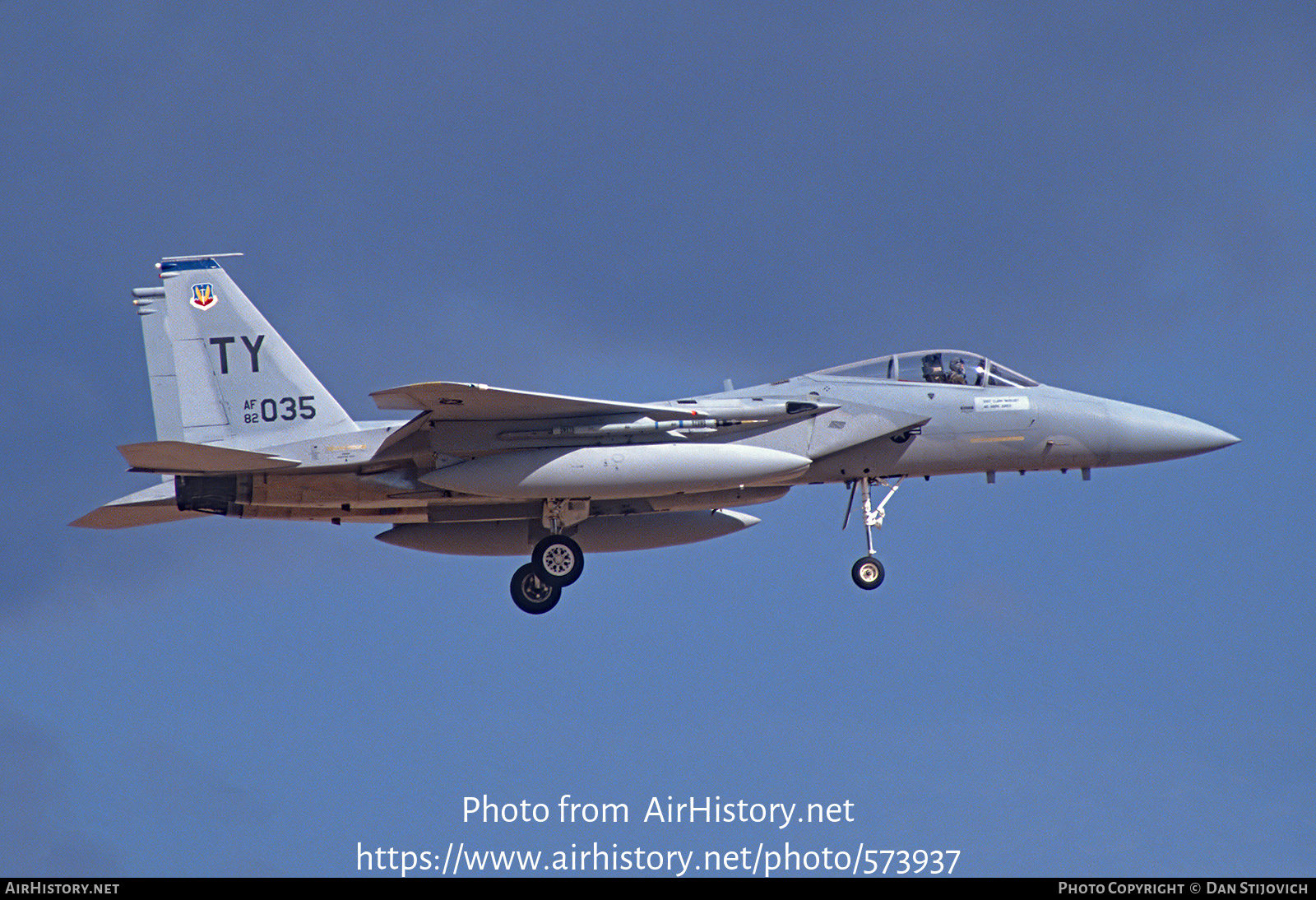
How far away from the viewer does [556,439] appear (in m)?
21.8

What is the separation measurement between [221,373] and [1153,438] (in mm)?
13094

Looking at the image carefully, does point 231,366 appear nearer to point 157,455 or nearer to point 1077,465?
point 157,455

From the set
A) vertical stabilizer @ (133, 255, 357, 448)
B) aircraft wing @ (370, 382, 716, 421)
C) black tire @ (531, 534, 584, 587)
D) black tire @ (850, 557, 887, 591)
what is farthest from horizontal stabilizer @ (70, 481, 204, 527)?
black tire @ (850, 557, 887, 591)

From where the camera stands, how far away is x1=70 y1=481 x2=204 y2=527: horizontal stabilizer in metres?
22.6

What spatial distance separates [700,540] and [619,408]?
4.06 meters

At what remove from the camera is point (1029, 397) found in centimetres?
2289

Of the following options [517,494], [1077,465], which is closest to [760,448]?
[517,494]

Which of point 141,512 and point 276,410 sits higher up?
point 276,410

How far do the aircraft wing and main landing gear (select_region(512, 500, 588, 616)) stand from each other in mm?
1855

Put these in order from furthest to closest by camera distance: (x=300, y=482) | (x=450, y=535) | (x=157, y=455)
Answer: (x=450, y=535) < (x=300, y=482) < (x=157, y=455)

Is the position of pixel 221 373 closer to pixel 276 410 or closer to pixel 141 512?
pixel 276 410

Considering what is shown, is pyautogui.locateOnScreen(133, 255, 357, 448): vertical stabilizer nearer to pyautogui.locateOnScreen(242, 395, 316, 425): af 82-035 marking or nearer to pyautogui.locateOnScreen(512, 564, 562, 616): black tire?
pyautogui.locateOnScreen(242, 395, 316, 425): af 82-035 marking

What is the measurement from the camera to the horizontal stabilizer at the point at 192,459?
20125 mm

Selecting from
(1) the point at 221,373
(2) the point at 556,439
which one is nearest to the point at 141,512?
(1) the point at 221,373
